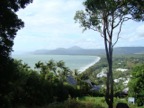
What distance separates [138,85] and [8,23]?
2379 centimetres

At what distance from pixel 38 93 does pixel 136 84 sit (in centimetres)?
1426

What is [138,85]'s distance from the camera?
32.7m

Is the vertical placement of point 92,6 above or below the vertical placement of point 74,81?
above

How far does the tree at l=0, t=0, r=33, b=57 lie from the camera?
11.0 m

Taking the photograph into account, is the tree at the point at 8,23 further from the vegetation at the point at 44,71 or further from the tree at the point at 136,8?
the tree at the point at 136,8

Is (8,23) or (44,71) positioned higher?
(8,23)

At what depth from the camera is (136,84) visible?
32625mm

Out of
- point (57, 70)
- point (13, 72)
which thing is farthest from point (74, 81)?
point (13, 72)

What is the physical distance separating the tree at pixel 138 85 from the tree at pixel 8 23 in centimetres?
2282

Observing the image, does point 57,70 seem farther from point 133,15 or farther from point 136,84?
point 133,15

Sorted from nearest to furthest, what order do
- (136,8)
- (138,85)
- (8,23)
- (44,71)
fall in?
(8,23), (136,8), (138,85), (44,71)

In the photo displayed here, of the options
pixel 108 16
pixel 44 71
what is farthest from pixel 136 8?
pixel 44 71

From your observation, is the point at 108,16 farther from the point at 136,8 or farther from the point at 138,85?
the point at 138,85

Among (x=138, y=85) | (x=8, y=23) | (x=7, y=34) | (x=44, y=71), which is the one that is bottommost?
(x=138, y=85)
